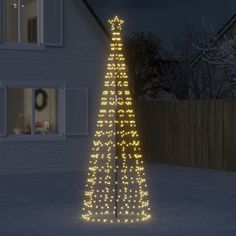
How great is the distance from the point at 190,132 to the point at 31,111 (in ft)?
15.8

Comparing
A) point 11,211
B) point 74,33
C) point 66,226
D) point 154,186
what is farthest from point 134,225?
point 74,33

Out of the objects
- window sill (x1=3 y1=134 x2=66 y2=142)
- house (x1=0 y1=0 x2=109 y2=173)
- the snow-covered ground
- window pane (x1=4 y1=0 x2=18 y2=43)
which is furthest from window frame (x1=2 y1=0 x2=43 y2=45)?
the snow-covered ground

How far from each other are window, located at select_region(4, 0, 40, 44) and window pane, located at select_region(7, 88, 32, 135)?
4.57 feet

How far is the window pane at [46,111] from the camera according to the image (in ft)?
64.1

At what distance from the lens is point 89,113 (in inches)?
801

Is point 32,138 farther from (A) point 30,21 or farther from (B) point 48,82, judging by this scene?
(A) point 30,21

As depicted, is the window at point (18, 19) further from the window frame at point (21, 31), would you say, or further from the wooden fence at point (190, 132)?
the wooden fence at point (190, 132)

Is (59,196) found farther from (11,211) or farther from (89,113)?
(89,113)

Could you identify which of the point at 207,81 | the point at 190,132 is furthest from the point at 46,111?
the point at 207,81

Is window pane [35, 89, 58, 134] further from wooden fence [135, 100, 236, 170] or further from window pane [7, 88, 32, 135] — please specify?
wooden fence [135, 100, 236, 170]

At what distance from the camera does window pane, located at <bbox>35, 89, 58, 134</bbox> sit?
19.5 metres

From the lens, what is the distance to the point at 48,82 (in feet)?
64.5

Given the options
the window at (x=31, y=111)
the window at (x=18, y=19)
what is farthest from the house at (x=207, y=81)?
the window at (x=18, y=19)

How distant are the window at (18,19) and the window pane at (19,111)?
1392 mm
